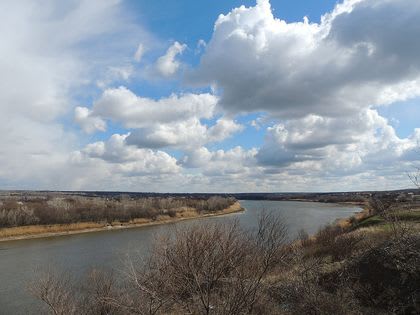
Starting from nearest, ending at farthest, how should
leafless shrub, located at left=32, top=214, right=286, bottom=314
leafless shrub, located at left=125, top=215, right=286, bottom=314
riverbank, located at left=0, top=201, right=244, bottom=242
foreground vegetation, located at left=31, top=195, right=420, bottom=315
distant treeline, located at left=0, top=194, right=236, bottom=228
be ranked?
leafless shrub, located at left=125, top=215, right=286, bottom=314
leafless shrub, located at left=32, top=214, right=286, bottom=314
foreground vegetation, located at left=31, top=195, right=420, bottom=315
riverbank, located at left=0, top=201, right=244, bottom=242
distant treeline, located at left=0, top=194, right=236, bottom=228

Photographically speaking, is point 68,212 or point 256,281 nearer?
point 256,281

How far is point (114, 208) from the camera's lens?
83.1 metres

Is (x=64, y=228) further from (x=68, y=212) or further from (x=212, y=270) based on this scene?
(x=212, y=270)

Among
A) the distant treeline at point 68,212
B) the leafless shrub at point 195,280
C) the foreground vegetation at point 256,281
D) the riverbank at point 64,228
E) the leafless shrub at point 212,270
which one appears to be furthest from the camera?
the distant treeline at point 68,212

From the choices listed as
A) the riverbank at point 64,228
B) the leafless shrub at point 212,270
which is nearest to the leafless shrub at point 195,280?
the leafless shrub at point 212,270

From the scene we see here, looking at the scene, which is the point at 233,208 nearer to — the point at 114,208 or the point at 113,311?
the point at 114,208

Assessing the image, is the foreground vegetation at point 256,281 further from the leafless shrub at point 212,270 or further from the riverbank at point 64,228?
the riverbank at point 64,228

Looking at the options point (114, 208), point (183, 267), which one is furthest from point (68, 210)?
point (183, 267)

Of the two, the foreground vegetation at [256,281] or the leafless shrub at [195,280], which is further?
the foreground vegetation at [256,281]

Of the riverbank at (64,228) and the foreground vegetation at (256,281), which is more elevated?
the foreground vegetation at (256,281)

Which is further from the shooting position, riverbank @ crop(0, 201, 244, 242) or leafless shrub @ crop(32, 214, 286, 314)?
riverbank @ crop(0, 201, 244, 242)

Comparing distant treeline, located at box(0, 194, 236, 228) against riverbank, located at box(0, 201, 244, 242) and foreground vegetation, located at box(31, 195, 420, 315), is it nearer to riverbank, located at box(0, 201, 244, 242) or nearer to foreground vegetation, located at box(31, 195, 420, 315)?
riverbank, located at box(0, 201, 244, 242)

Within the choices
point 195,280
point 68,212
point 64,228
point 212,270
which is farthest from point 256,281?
point 68,212

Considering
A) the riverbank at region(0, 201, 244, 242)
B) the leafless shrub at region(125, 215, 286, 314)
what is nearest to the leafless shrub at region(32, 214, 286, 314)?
the leafless shrub at region(125, 215, 286, 314)
